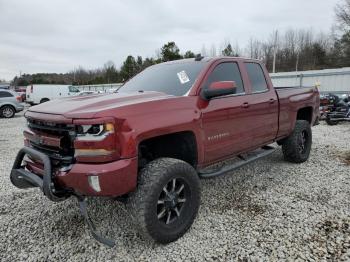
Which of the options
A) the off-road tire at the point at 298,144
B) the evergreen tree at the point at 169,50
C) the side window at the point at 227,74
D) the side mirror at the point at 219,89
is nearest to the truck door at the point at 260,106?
the side window at the point at 227,74

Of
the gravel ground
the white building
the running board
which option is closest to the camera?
the gravel ground

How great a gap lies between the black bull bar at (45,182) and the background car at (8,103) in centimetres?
1545

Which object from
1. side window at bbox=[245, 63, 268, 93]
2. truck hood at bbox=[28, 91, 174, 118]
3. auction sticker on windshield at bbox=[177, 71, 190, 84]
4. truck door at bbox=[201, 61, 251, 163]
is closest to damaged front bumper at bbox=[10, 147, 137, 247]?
truck hood at bbox=[28, 91, 174, 118]

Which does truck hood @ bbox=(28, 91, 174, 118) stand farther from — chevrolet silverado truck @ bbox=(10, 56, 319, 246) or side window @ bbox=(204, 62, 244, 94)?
side window @ bbox=(204, 62, 244, 94)

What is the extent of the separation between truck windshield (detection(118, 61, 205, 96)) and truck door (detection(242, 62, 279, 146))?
0.96m

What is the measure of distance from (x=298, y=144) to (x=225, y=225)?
2.91m

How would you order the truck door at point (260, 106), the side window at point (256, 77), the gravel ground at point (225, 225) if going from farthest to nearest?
1. the side window at point (256, 77)
2. the truck door at point (260, 106)
3. the gravel ground at point (225, 225)

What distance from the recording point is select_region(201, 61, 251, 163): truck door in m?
3.64

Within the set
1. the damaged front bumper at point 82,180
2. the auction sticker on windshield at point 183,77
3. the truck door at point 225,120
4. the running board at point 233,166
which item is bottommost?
the running board at point 233,166

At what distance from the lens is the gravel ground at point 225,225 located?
3.03 metres

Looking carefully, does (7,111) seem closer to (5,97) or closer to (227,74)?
(5,97)

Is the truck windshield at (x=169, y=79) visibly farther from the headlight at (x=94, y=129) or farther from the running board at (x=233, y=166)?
the headlight at (x=94, y=129)

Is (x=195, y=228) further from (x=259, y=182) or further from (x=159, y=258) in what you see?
(x=259, y=182)

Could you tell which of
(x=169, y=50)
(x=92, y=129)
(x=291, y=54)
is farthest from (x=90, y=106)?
(x=291, y=54)
